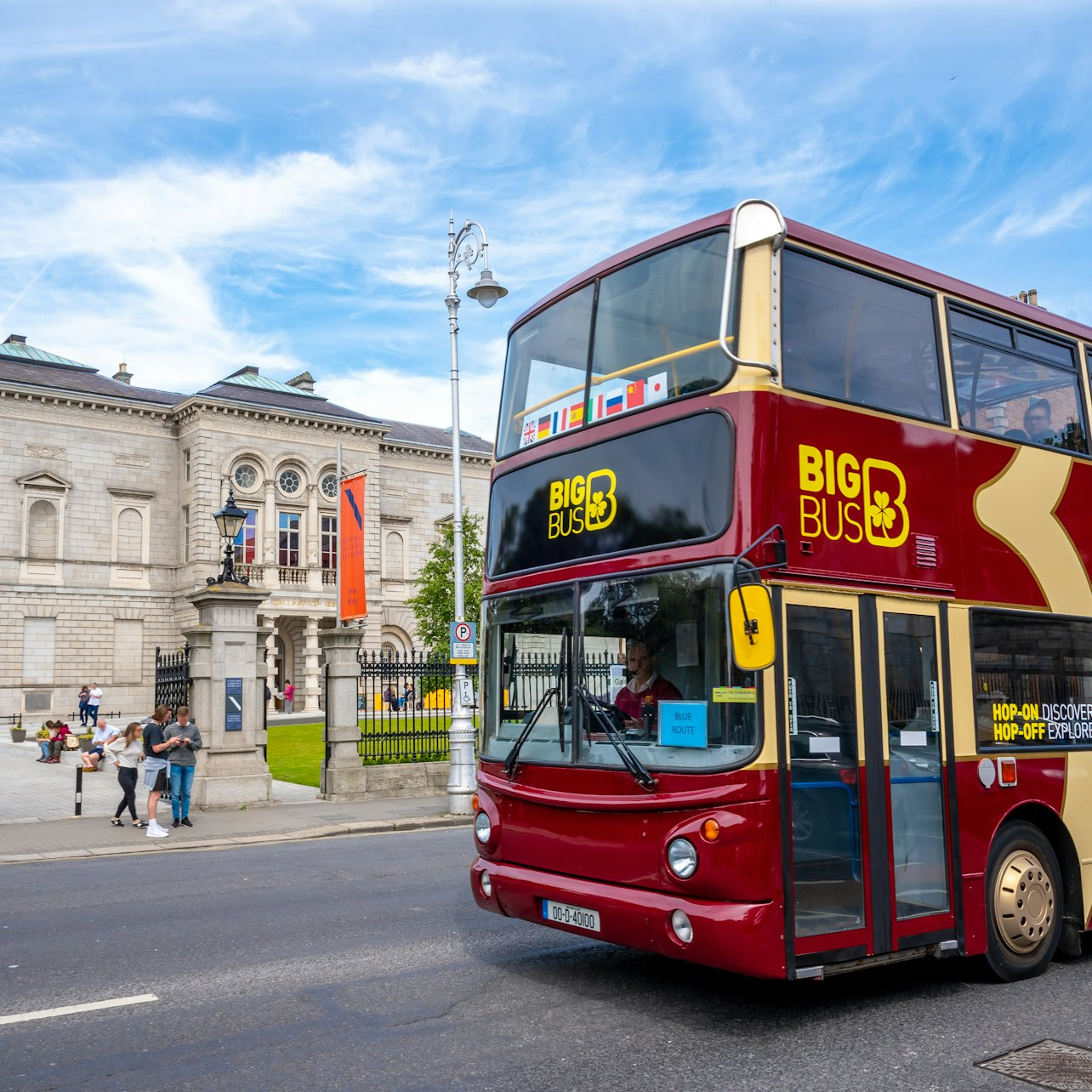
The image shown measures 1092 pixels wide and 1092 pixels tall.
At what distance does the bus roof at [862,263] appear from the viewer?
262 inches

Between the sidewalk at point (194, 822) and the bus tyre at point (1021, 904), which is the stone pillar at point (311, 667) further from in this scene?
the bus tyre at point (1021, 904)

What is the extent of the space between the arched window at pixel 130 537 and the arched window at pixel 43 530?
3.07 m

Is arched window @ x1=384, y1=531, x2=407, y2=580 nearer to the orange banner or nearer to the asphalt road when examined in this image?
the orange banner

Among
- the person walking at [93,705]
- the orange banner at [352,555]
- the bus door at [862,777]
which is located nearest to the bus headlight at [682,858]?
the bus door at [862,777]

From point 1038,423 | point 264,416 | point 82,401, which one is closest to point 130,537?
point 82,401

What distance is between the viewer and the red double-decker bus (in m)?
5.89

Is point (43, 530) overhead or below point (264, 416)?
below

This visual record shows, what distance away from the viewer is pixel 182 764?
17125 millimetres

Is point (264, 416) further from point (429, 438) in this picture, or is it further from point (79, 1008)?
point (79, 1008)

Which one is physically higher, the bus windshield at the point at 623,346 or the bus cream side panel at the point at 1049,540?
the bus windshield at the point at 623,346

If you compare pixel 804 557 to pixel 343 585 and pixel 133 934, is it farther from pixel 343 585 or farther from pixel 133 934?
pixel 343 585

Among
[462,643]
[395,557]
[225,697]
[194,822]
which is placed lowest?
[194,822]

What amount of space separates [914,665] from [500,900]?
2806 mm

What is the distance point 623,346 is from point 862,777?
283cm
